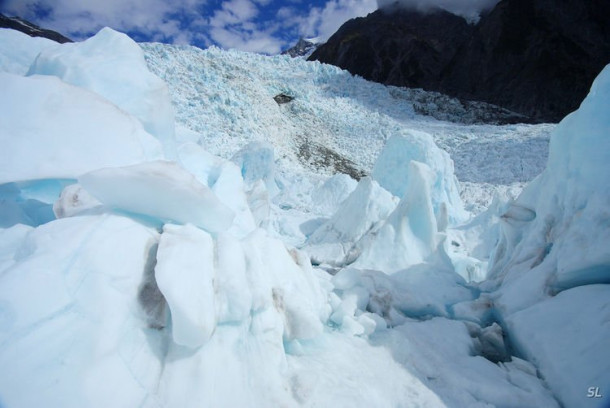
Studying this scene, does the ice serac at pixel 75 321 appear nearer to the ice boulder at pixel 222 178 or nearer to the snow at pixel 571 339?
the ice boulder at pixel 222 178

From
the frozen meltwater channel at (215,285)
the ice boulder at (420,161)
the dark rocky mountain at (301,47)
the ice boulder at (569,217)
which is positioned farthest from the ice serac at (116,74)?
the dark rocky mountain at (301,47)

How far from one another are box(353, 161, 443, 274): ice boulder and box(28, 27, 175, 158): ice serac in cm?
332

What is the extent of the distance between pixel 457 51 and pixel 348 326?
38.7 meters

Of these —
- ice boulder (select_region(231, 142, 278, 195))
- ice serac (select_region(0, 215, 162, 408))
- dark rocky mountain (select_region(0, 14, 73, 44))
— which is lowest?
dark rocky mountain (select_region(0, 14, 73, 44))

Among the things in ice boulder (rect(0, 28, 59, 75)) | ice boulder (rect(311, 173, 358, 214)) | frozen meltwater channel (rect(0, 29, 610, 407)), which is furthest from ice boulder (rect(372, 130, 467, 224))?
ice boulder (rect(0, 28, 59, 75))

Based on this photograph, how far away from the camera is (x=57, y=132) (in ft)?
7.48

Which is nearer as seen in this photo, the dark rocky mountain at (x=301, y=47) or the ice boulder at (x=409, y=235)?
the ice boulder at (x=409, y=235)

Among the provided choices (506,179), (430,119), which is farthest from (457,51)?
(506,179)

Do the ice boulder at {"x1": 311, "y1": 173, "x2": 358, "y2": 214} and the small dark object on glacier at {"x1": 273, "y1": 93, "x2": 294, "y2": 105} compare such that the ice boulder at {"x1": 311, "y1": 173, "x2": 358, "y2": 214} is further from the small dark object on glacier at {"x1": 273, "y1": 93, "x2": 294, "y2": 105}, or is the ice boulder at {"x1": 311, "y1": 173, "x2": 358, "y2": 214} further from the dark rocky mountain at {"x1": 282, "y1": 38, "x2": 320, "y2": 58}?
the dark rocky mountain at {"x1": 282, "y1": 38, "x2": 320, "y2": 58}

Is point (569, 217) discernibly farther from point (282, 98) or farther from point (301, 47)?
point (301, 47)

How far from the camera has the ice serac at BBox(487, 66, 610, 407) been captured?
2.30 meters

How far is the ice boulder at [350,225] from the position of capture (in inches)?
239

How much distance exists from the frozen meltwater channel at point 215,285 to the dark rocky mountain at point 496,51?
26435mm

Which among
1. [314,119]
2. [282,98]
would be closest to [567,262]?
[314,119]
